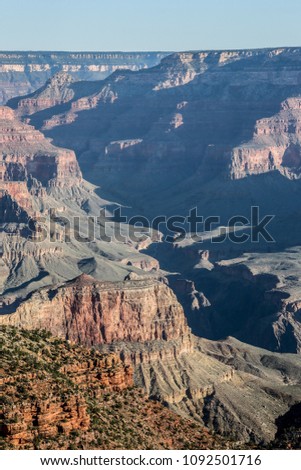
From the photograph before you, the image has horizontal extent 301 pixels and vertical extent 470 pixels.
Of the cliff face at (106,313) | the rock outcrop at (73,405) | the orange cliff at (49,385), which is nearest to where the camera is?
the orange cliff at (49,385)

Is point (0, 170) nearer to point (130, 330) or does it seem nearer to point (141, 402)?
point (130, 330)

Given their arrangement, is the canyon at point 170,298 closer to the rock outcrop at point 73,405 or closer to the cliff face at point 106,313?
the cliff face at point 106,313

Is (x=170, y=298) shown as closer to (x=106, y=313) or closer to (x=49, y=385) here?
(x=106, y=313)

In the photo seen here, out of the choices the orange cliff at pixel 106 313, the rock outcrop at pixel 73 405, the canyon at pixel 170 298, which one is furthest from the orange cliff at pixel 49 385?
the orange cliff at pixel 106 313

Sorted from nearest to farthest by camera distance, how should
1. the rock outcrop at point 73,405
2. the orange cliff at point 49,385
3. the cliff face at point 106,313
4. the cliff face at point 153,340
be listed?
the orange cliff at point 49,385
the rock outcrop at point 73,405
the cliff face at point 153,340
the cliff face at point 106,313

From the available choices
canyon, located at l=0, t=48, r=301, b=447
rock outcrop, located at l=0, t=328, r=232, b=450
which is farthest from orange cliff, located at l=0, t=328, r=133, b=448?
canyon, located at l=0, t=48, r=301, b=447

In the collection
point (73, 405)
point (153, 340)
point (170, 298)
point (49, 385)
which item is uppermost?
point (170, 298)

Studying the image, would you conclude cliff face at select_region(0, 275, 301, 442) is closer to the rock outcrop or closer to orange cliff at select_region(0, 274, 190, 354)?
orange cliff at select_region(0, 274, 190, 354)

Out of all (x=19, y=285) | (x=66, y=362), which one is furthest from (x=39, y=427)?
(x=19, y=285)

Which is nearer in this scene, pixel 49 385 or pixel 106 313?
pixel 49 385

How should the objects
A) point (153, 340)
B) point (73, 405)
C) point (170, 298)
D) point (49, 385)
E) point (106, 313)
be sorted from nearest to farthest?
point (73, 405) < point (49, 385) < point (106, 313) < point (153, 340) < point (170, 298)

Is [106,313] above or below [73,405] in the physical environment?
below

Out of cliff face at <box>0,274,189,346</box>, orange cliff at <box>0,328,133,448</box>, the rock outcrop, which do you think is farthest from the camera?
cliff face at <box>0,274,189,346</box>

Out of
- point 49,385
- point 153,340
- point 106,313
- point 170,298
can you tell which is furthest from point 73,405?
point 170,298
